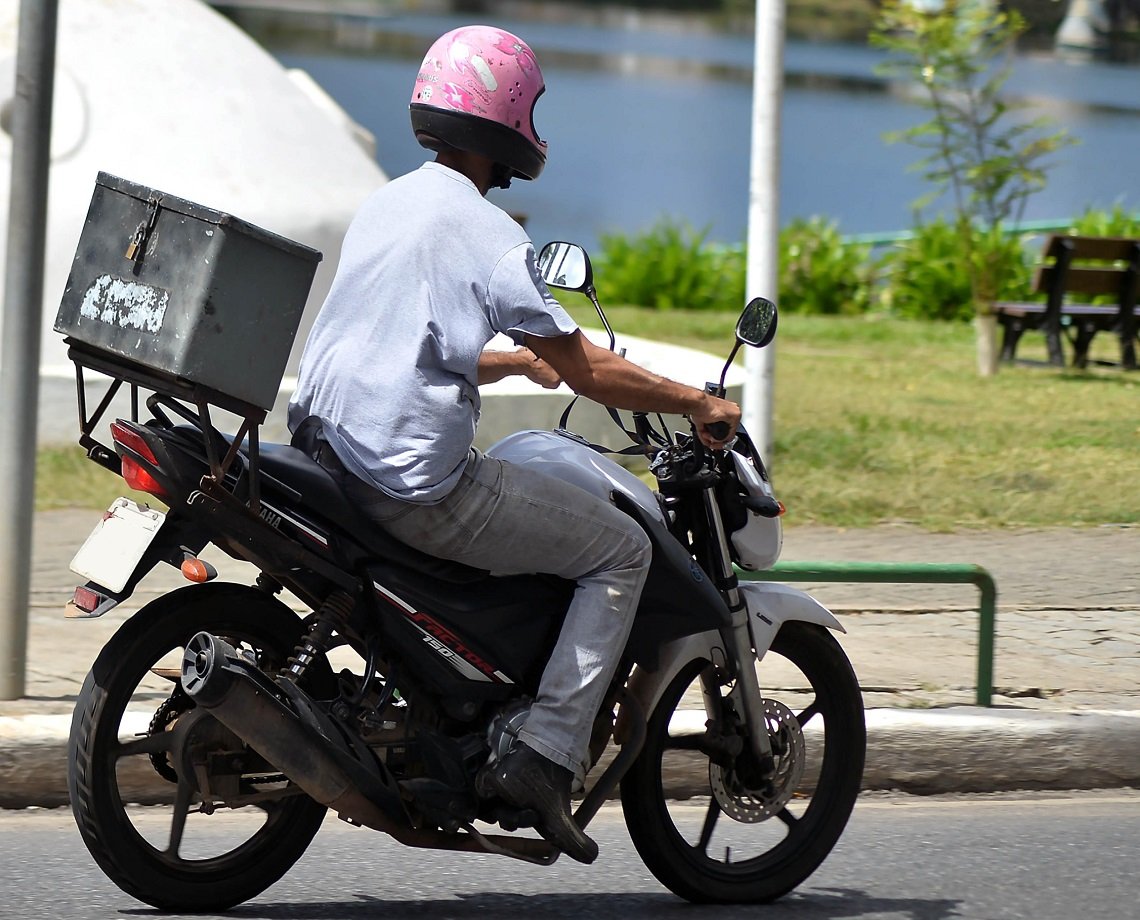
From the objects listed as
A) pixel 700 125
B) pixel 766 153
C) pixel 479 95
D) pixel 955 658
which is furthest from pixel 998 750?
pixel 700 125

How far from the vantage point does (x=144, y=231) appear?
146 inches

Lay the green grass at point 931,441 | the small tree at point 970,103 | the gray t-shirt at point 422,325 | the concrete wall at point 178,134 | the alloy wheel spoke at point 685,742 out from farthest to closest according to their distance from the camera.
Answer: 1. the small tree at point 970,103
2. the concrete wall at point 178,134
3. the green grass at point 931,441
4. the alloy wheel spoke at point 685,742
5. the gray t-shirt at point 422,325

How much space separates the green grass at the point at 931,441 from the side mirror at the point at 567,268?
502 centimetres

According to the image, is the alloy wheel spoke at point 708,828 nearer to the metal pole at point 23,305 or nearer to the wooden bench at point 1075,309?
the metal pole at point 23,305

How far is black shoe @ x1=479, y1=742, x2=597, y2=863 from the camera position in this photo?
3934 mm

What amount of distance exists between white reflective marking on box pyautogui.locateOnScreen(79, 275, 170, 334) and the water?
17.7 m

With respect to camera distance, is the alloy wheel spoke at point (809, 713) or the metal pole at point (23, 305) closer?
the alloy wheel spoke at point (809, 713)

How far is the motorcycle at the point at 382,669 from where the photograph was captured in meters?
3.78

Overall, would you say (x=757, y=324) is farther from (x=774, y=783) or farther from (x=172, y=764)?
(x=172, y=764)

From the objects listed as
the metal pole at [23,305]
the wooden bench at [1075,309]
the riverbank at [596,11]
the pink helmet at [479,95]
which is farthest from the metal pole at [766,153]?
the riverbank at [596,11]

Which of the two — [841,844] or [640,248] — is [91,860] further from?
[640,248]

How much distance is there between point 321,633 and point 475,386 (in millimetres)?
614

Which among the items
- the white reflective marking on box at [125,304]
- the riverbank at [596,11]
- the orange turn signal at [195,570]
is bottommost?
the orange turn signal at [195,570]

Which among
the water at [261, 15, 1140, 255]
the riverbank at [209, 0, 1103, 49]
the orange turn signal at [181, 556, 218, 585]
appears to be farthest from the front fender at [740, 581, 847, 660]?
the riverbank at [209, 0, 1103, 49]
